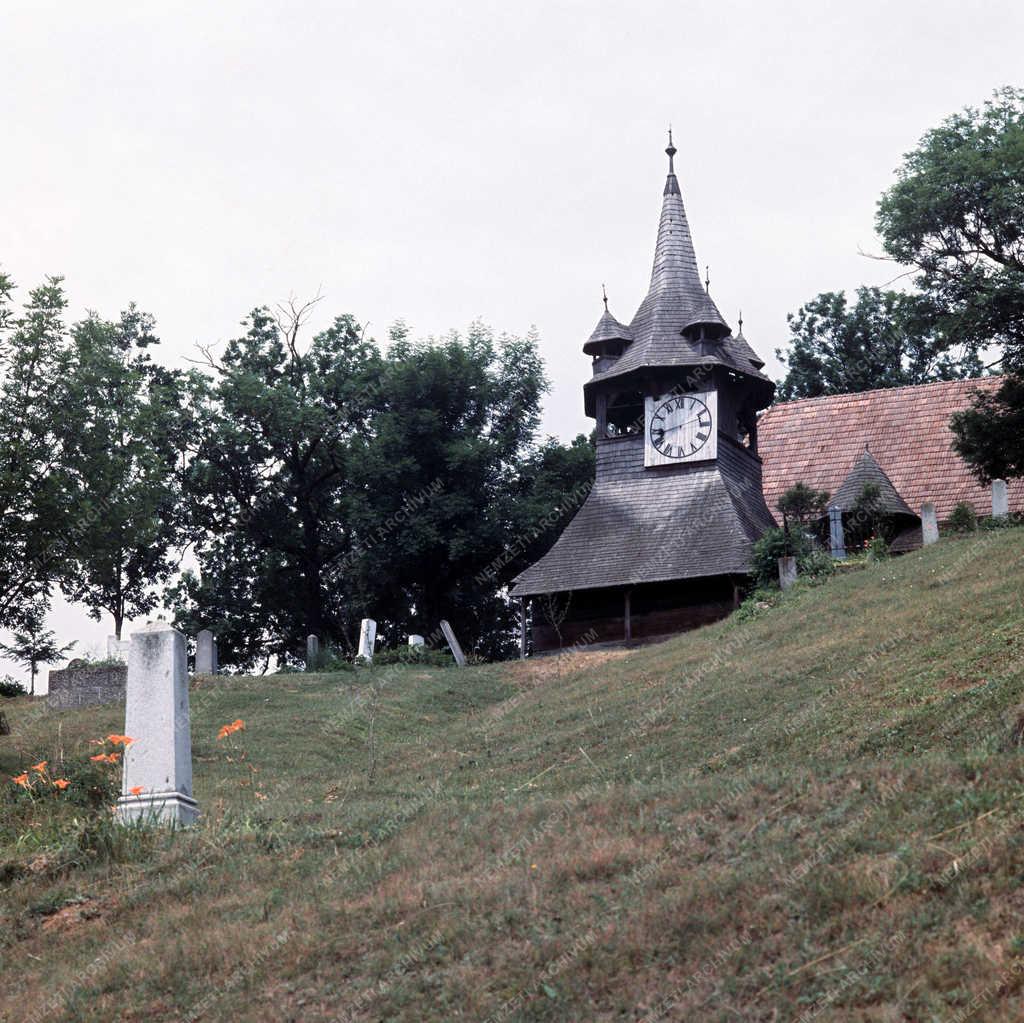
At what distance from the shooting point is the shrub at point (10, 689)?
103 ft

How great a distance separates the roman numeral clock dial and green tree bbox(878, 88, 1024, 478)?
718 cm

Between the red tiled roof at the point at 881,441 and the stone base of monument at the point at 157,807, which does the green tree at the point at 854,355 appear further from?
the stone base of monument at the point at 157,807

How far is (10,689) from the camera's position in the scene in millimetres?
31781

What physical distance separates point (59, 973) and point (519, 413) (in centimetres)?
3700

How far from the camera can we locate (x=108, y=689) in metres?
26.9

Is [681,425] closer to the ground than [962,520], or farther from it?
farther from it

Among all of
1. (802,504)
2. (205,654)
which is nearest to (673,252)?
(802,504)

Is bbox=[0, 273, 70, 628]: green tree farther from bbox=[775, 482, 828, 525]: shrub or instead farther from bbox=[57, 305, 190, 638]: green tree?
bbox=[775, 482, 828, 525]: shrub

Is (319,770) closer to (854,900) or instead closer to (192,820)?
(192,820)

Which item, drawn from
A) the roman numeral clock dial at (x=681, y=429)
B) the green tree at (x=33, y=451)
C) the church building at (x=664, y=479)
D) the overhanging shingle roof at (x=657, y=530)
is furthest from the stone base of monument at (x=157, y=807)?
the roman numeral clock dial at (x=681, y=429)

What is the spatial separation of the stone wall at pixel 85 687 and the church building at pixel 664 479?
11.5 metres

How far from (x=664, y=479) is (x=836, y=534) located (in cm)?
629

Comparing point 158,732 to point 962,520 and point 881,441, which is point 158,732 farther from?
point 881,441

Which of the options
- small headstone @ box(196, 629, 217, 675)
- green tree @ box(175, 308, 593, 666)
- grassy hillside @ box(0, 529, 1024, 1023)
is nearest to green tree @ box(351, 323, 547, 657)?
green tree @ box(175, 308, 593, 666)
